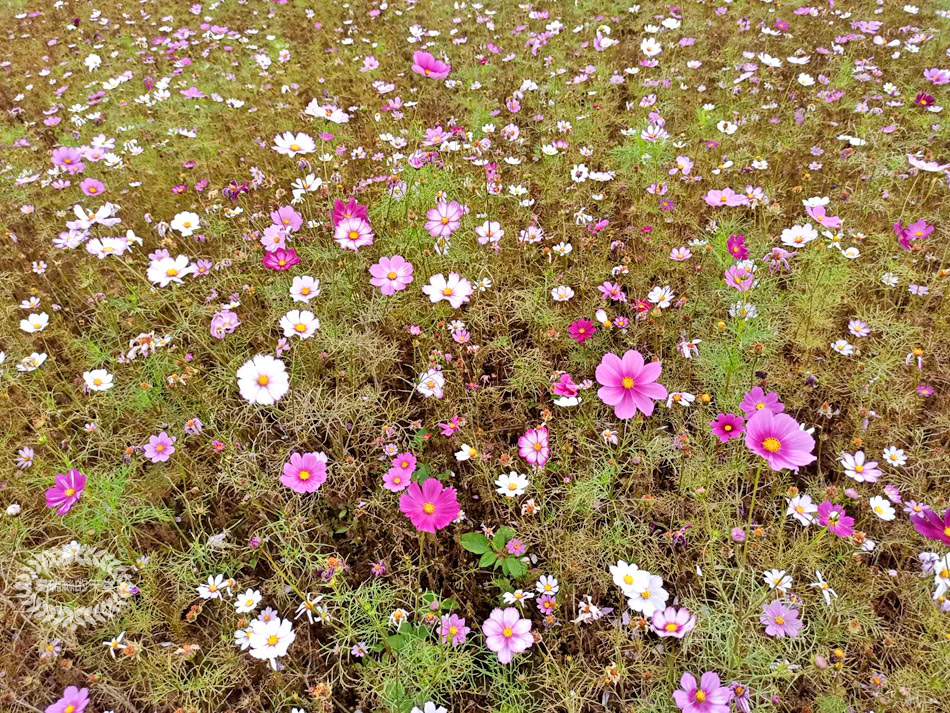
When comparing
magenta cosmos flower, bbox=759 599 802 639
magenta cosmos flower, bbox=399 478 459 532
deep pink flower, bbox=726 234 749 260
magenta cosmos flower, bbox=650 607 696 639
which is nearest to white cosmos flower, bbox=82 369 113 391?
magenta cosmos flower, bbox=399 478 459 532

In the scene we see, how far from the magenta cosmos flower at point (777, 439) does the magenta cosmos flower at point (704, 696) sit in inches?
18.1

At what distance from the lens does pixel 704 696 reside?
108 centimetres

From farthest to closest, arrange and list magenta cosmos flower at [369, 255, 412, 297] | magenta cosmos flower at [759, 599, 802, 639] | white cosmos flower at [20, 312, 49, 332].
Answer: white cosmos flower at [20, 312, 49, 332], magenta cosmos flower at [369, 255, 412, 297], magenta cosmos flower at [759, 599, 802, 639]

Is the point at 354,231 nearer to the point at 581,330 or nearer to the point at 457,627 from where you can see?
the point at 581,330

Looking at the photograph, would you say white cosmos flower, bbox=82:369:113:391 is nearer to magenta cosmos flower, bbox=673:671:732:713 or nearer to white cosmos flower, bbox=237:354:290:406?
white cosmos flower, bbox=237:354:290:406

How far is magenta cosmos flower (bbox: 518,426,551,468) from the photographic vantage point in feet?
4.73

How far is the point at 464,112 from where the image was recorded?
3.22 meters

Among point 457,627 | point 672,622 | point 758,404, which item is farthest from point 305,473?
point 758,404

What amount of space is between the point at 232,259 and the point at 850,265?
2.44m

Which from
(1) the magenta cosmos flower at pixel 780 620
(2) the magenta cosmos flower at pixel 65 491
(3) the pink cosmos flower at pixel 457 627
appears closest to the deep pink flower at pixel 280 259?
(2) the magenta cosmos flower at pixel 65 491

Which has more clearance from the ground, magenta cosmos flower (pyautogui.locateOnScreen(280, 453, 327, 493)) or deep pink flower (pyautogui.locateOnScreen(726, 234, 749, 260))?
deep pink flower (pyautogui.locateOnScreen(726, 234, 749, 260))

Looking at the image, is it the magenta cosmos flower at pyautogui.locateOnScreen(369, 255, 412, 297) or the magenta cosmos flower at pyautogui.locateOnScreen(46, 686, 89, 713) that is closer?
the magenta cosmos flower at pyautogui.locateOnScreen(46, 686, 89, 713)

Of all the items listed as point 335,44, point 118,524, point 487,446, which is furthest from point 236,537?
point 335,44

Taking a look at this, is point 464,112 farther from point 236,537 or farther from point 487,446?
point 236,537
